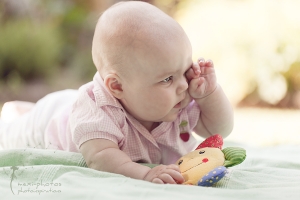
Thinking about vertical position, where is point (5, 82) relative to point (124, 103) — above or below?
below

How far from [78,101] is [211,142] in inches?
17.5

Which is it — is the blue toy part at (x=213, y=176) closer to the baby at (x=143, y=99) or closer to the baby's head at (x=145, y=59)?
the baby at (x=143, y=99)

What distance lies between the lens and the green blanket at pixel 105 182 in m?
1.12

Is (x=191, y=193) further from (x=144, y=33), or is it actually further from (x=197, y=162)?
(x=144, y=33)

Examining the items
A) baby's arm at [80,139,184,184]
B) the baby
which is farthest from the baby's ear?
baby's arm at [80,139,184,184]

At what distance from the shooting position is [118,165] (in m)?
1.33

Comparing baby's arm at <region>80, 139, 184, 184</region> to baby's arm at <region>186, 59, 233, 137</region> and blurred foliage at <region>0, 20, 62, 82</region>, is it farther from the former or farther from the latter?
blurred foliage at <region>0, 20, 62, 82</region>

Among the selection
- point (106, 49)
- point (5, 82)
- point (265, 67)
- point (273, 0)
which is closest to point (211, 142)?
point (106, 49)

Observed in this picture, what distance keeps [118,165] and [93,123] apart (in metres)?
0.16

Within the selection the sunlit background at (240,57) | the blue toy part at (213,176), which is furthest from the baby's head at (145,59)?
the sunlit background at (240,57)

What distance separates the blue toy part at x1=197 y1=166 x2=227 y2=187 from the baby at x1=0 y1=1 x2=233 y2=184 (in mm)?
60

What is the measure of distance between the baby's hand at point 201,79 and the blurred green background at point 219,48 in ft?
10.1

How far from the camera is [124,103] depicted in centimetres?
149

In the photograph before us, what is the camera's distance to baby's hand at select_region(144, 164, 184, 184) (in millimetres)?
1234
